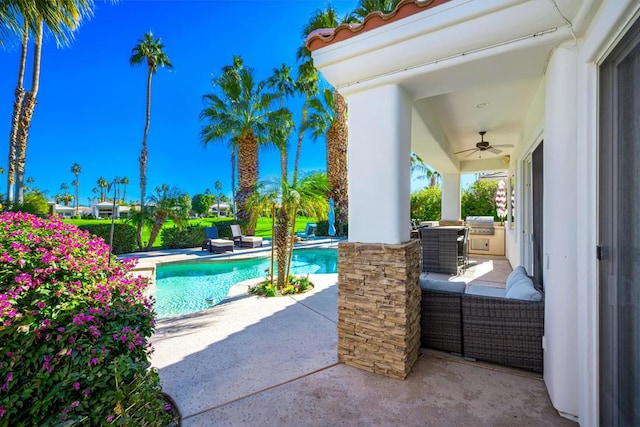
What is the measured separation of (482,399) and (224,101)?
1822cm

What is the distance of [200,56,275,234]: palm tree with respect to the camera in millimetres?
16812

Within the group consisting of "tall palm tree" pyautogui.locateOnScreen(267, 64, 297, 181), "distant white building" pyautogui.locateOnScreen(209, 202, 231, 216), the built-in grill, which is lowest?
the built-in grill

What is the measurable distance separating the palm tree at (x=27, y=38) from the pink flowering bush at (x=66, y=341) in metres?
10.1

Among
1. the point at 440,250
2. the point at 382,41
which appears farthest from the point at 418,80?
the point at 440,250

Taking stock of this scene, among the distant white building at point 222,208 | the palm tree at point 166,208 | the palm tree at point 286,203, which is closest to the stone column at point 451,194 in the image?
the palm tree at point 286,203

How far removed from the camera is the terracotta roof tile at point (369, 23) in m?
2.66

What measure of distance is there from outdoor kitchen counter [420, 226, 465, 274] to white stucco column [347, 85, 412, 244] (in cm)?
420

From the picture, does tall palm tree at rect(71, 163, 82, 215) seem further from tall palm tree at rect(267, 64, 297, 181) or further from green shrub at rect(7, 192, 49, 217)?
tall palm tree at rect(267, 64, 297, 181)

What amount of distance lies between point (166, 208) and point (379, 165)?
13456mm

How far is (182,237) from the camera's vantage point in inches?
602

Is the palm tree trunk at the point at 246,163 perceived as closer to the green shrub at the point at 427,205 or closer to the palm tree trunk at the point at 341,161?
the palm tree trunk at the point at 341,161

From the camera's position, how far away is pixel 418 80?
3.09 meters

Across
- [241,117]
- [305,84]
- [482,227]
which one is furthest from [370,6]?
[482,227]

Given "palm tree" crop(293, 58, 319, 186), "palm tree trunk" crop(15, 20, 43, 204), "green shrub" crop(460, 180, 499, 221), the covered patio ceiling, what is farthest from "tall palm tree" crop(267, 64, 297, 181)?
the covered patio ceiling
